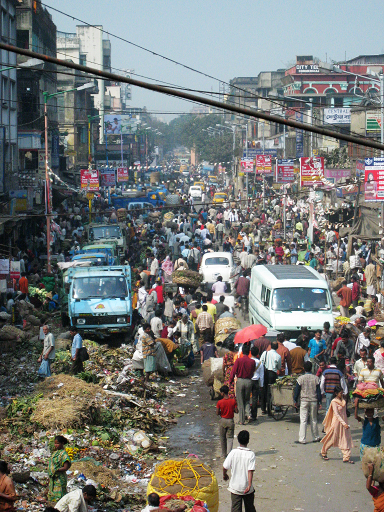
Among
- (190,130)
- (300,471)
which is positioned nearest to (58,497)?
(300,471)

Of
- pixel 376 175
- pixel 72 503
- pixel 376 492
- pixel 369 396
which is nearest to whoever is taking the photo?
pixel 72 503

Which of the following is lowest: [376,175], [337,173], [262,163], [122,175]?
[376,175]

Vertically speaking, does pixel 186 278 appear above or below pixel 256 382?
above

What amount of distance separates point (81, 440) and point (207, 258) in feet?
52.6

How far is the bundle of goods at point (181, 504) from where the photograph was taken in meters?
Result: 7.26

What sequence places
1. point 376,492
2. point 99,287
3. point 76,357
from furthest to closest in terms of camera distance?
point 99,287
point 76,357
point 376,492

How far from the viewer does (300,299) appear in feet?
55.4

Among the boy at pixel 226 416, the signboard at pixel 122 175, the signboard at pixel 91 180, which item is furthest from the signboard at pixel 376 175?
the signboard at pixel 122 175

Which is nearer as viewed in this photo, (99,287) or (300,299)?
(300,299)

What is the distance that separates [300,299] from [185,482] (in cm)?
921

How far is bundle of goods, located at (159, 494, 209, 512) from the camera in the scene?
7.26m

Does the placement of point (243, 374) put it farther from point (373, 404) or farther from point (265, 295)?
point (265, 295)

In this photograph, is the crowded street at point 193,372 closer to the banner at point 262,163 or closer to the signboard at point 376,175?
the signboard at point 376,175

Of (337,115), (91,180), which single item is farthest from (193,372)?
(337,115)
